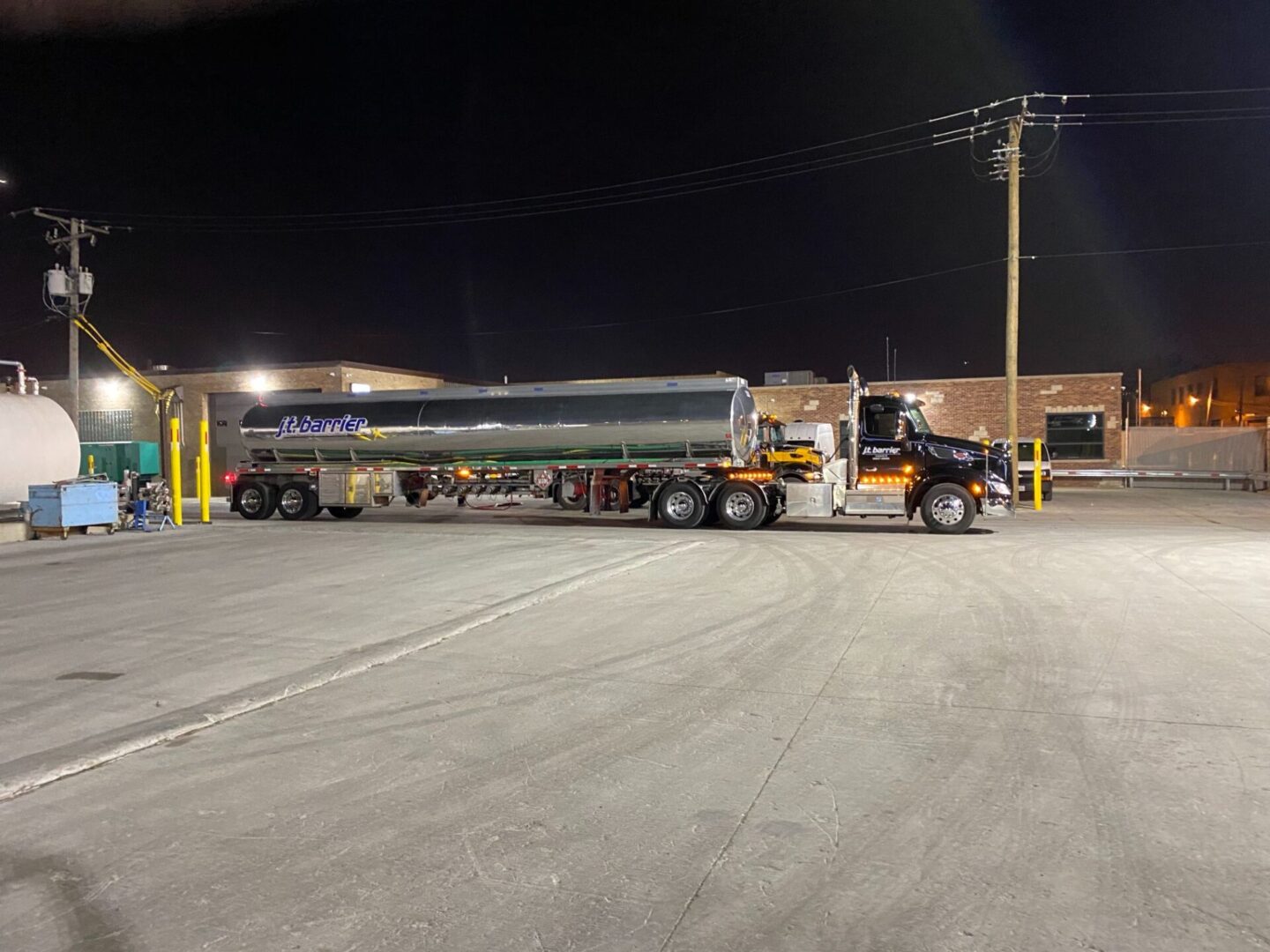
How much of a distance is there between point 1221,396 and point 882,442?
87.3 metres

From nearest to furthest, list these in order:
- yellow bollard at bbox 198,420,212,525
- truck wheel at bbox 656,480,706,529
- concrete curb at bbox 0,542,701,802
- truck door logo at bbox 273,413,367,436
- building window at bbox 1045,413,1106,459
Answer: concrete curb at bbox 0,542,701,802
truck wheel at bbox 656,480,706,529
yellow bollard at bbox 198,420,212,525
truck door logo at bbox 273,413,367,436
building window at bbox 1045,413,1106,459

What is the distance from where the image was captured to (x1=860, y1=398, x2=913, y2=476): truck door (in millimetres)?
18672

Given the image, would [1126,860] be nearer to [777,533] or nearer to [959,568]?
[959,568]

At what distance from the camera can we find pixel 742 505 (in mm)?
19953

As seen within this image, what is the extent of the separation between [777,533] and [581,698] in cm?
1254

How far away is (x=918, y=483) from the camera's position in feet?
60.9

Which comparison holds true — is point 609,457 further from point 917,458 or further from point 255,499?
point 255,499

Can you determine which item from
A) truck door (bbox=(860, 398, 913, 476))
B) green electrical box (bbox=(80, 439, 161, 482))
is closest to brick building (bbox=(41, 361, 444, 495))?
green electrical box (bbox=(80, 439, 161, 482))

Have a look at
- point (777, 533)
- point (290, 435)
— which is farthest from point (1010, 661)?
point (290, 435)

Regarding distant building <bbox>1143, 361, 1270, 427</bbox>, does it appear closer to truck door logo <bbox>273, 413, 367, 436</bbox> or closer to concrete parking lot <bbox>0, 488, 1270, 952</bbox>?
truck door logo <bbox>273, 413, 367, 436</bbox>

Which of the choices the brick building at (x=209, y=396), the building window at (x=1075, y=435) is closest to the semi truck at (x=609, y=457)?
the brick building at (x=209, y=396)

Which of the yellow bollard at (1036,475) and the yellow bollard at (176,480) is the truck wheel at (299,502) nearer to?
the yellow bollard at (176,480)

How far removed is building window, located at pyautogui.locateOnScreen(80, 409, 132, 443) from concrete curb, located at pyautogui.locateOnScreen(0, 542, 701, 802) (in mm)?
30836

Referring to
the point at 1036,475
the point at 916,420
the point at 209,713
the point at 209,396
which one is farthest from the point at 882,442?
the point at 209,396
